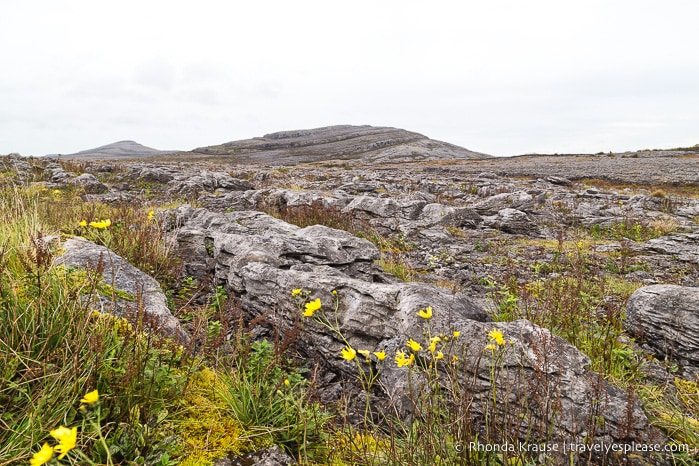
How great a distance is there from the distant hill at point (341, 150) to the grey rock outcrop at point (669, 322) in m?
60.7

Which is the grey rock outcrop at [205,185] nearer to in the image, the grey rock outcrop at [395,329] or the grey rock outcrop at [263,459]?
the grey rock outcrop at [395,329]

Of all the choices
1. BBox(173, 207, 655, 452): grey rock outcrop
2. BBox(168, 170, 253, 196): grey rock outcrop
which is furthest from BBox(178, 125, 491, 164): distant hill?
BBox(173, 207, 655, 452): grey rock outcrop

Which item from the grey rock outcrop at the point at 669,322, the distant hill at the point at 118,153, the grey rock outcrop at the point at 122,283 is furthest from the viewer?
the distant hill at the point at 118,153

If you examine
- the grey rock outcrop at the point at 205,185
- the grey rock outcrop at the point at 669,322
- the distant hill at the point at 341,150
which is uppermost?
the distant hill at the point at 341,150

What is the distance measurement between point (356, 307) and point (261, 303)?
4.42 feet

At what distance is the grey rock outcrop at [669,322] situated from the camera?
359 centimetres

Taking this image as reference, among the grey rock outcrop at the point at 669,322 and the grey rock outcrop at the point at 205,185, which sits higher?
the grey rock outcrop at the point at 205,185

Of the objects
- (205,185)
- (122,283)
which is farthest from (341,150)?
(122,283)

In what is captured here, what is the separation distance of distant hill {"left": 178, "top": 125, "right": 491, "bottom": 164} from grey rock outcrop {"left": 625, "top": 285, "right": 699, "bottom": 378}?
6072 cm

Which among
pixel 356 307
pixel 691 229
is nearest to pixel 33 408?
pixel 356 307

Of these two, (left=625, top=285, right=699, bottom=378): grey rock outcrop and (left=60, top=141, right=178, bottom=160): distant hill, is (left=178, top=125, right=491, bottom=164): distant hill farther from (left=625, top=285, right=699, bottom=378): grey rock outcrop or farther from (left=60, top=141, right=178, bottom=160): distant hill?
(left=625, top=285, right=699, bottom=378): grey rock outcrop

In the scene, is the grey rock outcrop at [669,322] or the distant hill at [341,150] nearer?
the grey rock outcrop at [669,322]

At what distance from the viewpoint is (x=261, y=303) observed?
13.9 ft

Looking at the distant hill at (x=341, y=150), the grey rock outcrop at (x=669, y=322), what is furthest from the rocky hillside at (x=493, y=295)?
the distant hill at (x=341, y=150)
